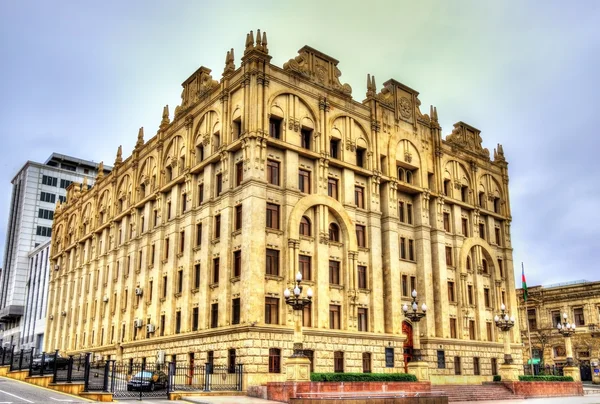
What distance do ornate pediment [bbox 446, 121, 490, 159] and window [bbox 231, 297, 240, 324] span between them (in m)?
25.5

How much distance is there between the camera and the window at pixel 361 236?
41.6 m

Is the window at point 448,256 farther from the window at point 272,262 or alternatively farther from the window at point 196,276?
the window at point 196,276

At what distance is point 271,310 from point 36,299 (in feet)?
205

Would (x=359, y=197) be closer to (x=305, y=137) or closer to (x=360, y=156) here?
(x=360, y=156)

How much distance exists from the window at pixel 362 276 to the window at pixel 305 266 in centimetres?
462

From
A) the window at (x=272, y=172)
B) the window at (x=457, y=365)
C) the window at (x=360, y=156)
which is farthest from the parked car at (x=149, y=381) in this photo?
the window at (x=457, y=365)

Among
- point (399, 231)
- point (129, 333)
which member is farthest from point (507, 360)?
point (129, 333)

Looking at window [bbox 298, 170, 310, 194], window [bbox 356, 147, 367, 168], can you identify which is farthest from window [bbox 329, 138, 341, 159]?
window [bbox 298, 170, 310, 194]

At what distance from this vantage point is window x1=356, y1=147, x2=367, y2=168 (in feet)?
143

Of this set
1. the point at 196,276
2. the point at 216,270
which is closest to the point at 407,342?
the point at 216,270

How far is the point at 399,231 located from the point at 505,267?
13491mm

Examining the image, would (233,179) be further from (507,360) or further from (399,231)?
(507,360)

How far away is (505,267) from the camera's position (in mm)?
52844

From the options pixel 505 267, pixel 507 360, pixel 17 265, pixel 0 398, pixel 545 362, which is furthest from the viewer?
pixel 17 265
